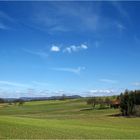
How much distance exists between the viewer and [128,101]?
118875mm

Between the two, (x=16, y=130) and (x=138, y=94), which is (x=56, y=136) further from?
(x=138, y=94)

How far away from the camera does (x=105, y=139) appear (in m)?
26.1

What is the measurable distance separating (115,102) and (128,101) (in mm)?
38914

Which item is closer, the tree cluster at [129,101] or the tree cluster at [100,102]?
the tree cluster at [129,101]

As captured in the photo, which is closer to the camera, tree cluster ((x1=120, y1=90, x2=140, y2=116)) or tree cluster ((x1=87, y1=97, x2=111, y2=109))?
tree cluster ((x1=120, y1=90, x2=140, y2=116))

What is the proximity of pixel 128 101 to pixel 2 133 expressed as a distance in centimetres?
9822

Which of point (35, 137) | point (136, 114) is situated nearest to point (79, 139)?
point (35, 137)

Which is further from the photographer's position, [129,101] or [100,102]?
[100,102]

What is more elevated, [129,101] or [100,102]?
[100,102]

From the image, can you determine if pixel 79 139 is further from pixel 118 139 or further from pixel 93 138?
pixel 118 139

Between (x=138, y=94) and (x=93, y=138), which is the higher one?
(x=138, y=94)

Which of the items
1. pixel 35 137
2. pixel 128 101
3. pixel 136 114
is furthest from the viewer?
pixel 128 101

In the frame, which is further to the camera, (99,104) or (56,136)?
(99,104)

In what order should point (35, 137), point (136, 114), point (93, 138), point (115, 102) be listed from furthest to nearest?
1. point (115, 102)
2. point (136, 114)
3. point (93, 138)
4. point (35, 137)
